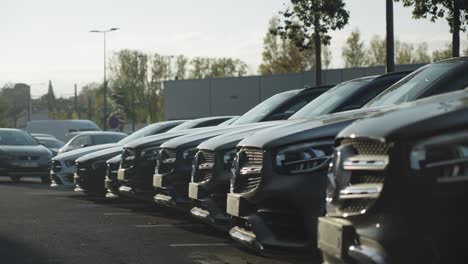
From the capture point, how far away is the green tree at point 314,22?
23.6 metres

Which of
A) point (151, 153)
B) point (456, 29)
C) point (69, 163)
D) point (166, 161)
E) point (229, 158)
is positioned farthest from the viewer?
point (69, 163)

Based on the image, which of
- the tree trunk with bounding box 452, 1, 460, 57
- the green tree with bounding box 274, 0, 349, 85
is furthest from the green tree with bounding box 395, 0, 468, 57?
the green tree with bounding box 274, 0, 349, 85

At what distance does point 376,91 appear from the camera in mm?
9906

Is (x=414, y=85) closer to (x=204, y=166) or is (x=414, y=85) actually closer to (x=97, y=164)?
(x=204, y=166)

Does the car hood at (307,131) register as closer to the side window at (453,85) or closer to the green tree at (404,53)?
the side window at (453,85)

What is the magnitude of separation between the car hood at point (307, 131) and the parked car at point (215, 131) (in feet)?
11.4

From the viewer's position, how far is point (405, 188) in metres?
4.33

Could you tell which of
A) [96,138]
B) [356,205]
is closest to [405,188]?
[356,205]

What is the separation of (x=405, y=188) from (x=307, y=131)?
2.89 meters

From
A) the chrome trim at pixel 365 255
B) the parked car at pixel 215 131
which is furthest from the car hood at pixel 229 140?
the chrome trim at pixel 365 255

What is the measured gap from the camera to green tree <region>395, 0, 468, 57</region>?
18.7m

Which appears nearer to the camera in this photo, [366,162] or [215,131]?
[366,162]

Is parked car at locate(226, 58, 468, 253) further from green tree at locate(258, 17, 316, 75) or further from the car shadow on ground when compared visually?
green tree at locate(258, 17, 316, 75)

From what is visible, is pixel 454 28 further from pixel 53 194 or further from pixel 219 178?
pixel 219 178
